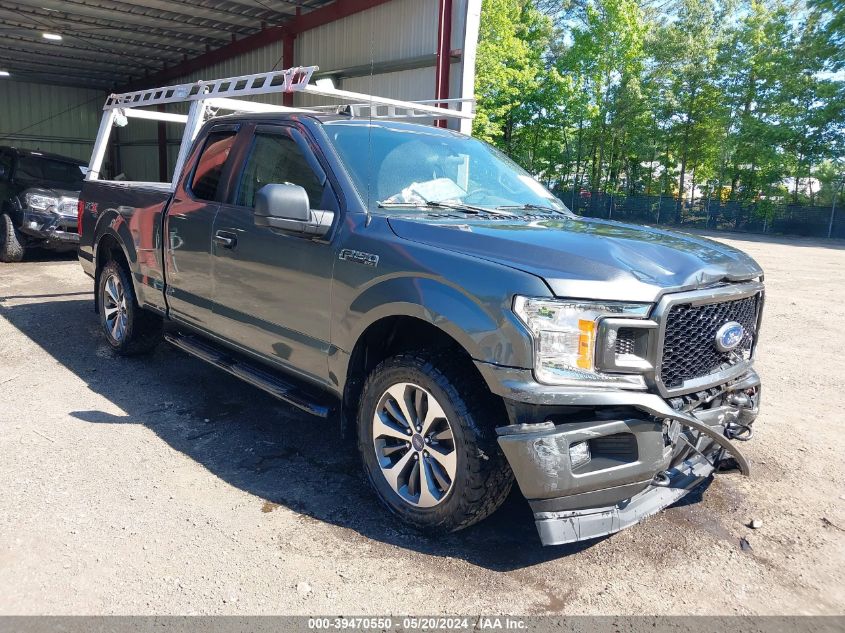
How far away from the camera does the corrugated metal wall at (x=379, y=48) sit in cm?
1172

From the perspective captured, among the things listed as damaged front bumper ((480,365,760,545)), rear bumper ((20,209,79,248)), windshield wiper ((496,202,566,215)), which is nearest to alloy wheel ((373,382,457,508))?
damaged front bumper ((480,365,760,545))

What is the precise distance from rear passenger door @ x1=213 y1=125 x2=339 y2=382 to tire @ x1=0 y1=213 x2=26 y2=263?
862 centimetres

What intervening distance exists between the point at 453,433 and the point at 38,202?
1055 centimetres

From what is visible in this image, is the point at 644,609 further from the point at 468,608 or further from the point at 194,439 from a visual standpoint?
the point at 194,439

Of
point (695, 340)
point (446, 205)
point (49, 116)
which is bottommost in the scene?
point (695, 340)

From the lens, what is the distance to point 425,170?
3.93m

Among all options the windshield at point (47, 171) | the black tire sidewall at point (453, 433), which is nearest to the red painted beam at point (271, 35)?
the windshield at point (47, 171)

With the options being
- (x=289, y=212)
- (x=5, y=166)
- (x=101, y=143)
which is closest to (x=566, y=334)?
Answer: (x=289, y=212)

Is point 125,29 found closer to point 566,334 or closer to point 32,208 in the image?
point 32,208

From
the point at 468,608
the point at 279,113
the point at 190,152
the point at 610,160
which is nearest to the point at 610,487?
the point at 468,608

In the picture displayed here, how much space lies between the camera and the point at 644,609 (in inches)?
106

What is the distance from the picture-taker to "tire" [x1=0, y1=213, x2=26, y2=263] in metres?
11.0

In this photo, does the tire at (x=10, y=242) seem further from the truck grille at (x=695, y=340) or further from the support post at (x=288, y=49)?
the truck grille at (x=695, y=340)

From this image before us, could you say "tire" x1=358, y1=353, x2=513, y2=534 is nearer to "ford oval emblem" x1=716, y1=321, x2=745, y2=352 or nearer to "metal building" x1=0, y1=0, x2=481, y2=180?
"ford oval emblem" x1=716, y1=321, x2=745, y2=352
